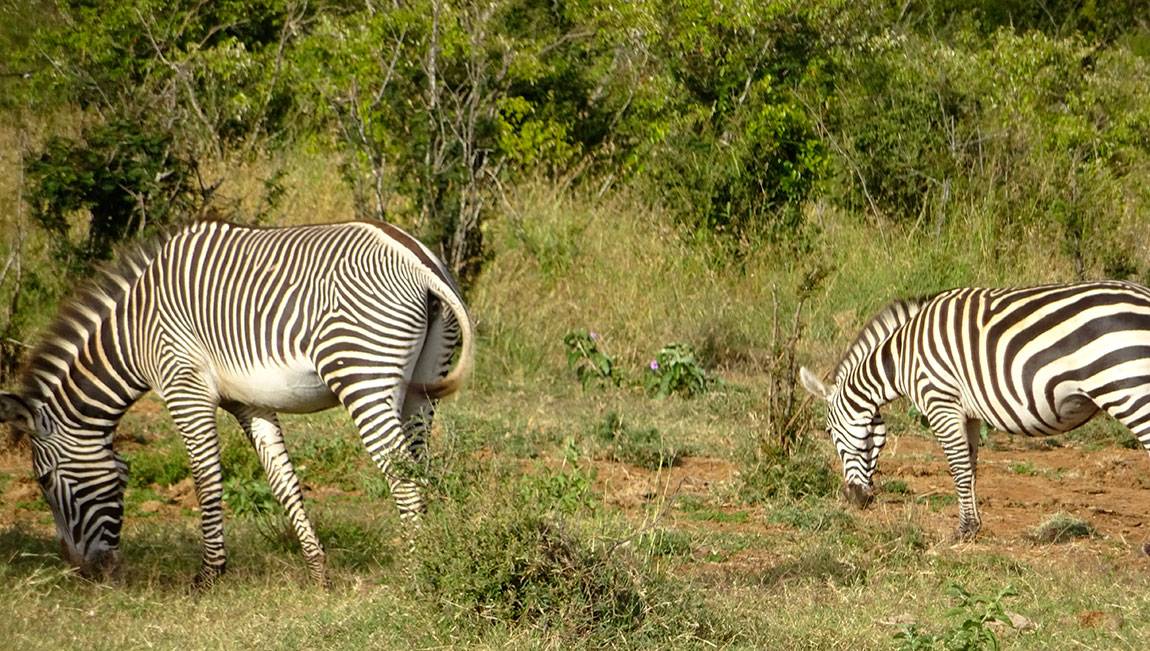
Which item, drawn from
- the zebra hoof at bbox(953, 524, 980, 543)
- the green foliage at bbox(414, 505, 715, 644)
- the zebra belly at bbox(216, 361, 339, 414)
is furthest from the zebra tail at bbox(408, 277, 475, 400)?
the zebra hoof at bbox(953, 524, 980, 543)

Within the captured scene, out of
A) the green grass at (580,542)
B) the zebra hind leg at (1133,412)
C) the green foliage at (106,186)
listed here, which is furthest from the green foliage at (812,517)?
the green foliage at (106,186)

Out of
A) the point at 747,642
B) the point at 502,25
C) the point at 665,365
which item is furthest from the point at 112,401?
the point at 502,25

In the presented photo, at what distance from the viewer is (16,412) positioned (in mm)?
6160

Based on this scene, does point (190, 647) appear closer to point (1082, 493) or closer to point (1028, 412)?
point (1028, 412)

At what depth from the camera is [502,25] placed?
13977 millimetres

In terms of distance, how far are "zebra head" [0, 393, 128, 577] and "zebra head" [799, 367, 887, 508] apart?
11.6ft

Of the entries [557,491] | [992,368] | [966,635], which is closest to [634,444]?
[992,368]

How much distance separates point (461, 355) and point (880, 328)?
264cm

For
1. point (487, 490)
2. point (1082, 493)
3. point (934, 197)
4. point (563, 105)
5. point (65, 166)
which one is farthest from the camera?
point (563, 105)

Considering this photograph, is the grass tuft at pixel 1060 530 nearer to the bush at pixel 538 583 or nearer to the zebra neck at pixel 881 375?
the zebra neck at pixel 881 375

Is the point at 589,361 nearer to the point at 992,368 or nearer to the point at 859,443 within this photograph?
the point at 859,443

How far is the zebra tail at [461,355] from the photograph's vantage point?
18.8ft

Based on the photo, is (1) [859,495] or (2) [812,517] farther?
(1) [859,495]

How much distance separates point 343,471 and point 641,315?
3.76 metres
